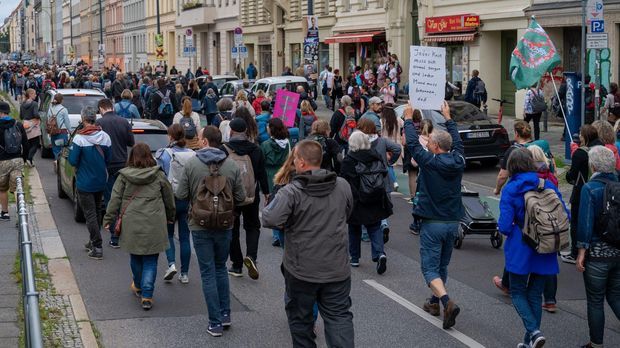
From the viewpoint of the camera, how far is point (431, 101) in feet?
32.9

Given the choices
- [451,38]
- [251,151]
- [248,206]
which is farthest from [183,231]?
[451,38]

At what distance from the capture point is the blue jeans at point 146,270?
943cm

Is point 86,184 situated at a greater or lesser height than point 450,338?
greater

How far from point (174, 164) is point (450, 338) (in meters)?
3.37

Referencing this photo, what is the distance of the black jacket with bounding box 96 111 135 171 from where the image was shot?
43.8ft

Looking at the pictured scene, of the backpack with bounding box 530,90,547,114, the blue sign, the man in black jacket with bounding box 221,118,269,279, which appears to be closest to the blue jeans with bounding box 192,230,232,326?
the man in black jacket with bounding box 221,118,269,279

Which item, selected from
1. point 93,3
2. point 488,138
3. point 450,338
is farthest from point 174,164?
point 93,3

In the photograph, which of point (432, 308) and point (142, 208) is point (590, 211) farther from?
point (142, 208)

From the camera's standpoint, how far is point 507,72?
108 ft

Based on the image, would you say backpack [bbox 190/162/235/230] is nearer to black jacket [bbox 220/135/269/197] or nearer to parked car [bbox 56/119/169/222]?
black jacket [bbox 220/135/269/197]

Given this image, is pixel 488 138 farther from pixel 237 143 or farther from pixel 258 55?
pixel 258 55

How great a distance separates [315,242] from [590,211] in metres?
2.52

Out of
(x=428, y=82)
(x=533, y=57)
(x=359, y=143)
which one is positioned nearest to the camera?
(x=428, y=82)

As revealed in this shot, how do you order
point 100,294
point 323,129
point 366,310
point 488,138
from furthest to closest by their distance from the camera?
point 488,138
point 323,129
point 100,294
point 366,310
